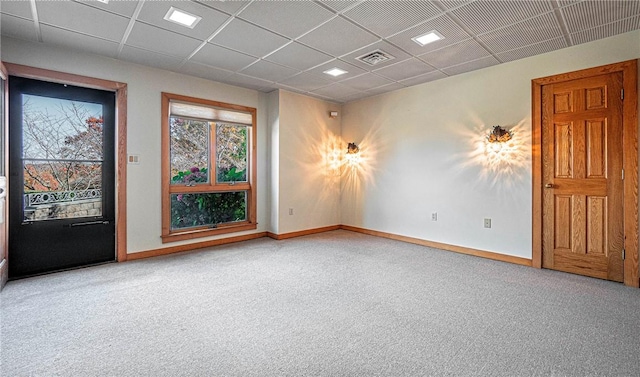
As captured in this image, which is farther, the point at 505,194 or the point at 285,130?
the point at 285,130

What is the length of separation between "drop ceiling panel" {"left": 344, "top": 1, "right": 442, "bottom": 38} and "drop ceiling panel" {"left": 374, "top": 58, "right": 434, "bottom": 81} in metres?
Result: 0.98

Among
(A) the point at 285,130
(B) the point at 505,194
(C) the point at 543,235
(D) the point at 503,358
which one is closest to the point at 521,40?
(B) the point at 505,194

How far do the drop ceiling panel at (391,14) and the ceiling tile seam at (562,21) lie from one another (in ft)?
3.29

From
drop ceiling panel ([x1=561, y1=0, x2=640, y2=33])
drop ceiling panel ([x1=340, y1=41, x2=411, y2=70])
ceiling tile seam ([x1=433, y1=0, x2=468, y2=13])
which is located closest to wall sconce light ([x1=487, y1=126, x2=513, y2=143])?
drop ceiling panel ([x1=561, y1=0, x2=640, y2=33])

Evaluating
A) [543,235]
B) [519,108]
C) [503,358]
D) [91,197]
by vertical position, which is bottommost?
[503,358]

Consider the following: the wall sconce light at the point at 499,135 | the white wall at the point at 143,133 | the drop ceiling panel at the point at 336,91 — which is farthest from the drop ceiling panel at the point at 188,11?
the wall sconce light at the point at 499,135

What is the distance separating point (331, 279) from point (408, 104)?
3.36 m

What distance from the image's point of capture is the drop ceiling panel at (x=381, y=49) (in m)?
3.56

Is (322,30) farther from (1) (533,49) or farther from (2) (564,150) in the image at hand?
(2) (564,150)

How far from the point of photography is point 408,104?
17.1 ft

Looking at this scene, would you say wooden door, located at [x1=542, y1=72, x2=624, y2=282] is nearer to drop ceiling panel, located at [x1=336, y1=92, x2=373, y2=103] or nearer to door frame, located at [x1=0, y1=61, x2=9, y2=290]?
drop ceiling panel, located at [x1=336, y1=92, x2=373, y2=103]

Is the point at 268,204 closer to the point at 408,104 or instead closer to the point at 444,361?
the point at 408,104

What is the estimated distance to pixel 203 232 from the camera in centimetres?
486

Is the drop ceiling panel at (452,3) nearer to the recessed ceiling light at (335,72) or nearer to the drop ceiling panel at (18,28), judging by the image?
the recessed ceiling light at (335,72)
